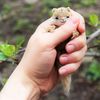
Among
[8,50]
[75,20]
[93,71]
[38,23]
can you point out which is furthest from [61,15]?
[38,23]

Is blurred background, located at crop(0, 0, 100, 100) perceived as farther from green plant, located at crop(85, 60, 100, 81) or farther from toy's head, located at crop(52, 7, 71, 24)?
toy's head, located at crop(52, 7, 71, 24)

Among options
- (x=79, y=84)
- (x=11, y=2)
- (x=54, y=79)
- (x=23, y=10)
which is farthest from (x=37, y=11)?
(x=54, y=79)

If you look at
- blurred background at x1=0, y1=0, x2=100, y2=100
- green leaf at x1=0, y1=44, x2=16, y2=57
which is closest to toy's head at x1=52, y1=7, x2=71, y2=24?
green leaf at x1=0, y1=44, x2=16, y2=57

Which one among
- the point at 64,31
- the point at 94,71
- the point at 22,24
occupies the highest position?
the point at 64,31

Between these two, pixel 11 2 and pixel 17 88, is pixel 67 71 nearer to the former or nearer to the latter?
pixel 17 88

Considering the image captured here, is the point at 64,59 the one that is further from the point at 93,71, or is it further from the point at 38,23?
the point at 38,23

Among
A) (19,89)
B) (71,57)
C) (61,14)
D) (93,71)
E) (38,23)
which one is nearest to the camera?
(61,14)
